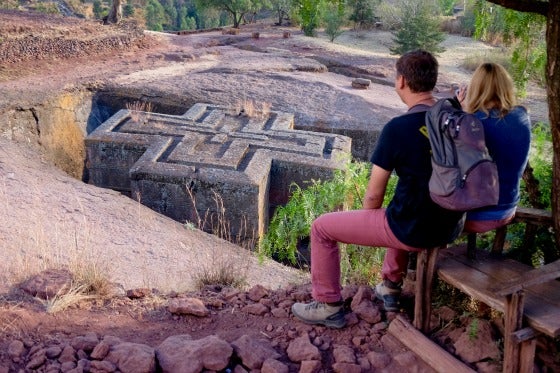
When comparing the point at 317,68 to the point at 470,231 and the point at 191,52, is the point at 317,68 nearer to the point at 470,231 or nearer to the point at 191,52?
the point at 191,52

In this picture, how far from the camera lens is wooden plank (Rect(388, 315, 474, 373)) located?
2475 mm

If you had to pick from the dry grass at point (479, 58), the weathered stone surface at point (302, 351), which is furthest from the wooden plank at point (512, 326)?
the dry grass at point (479, 58)

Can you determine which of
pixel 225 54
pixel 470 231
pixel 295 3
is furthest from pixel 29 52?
pixel 470 231

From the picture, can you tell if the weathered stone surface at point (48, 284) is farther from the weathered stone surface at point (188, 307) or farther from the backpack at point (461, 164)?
the backpack at point (461, 164)

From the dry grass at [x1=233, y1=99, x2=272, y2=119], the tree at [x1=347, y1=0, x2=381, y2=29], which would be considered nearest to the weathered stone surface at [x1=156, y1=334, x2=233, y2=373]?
the dry grass at [x1=233, y1=99, x2=272, y2=119]

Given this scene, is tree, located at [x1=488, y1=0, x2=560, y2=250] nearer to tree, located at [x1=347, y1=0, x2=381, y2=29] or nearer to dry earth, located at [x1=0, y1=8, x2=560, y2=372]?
dry earth, located at [x1=0, y1=8, x2=560, y2=372]

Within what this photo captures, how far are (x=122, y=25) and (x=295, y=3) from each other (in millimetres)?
14583

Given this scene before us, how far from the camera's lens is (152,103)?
10820mm

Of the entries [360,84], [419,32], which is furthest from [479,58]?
[360,84]

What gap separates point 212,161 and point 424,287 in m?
4.96

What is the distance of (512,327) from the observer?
222cm

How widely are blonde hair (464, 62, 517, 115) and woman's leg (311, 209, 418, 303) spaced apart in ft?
2.21

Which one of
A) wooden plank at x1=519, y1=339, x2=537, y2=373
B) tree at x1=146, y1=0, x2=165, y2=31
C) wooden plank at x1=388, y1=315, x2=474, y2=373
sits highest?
tree at x1=146, y1=0, x2=165, y2=31

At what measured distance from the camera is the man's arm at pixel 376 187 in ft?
8.43
